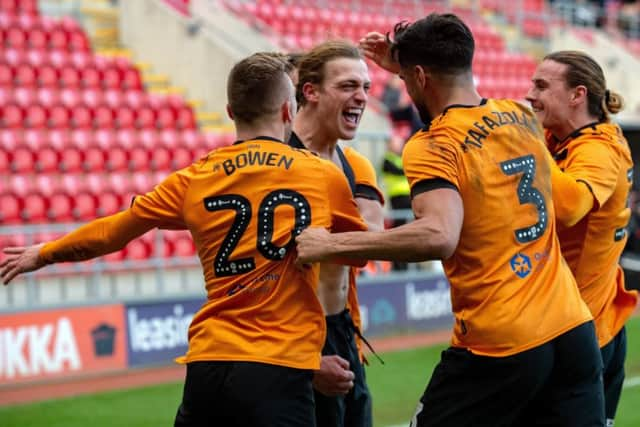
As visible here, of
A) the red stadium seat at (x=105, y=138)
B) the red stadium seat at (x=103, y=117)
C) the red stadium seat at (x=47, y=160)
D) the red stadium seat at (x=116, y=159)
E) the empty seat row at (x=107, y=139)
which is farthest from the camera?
the red stadium seat at (x=103, y=117)

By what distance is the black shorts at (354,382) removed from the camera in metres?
4.79

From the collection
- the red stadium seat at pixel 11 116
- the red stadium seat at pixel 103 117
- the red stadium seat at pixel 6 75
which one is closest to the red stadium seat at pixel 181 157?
the red stadium seat at pixel 103 117

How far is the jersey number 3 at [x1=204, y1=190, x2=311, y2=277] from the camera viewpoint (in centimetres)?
397

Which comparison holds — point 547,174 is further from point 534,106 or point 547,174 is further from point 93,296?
point 93,296

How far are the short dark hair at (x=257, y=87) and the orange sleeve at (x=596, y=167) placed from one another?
137 centimetres

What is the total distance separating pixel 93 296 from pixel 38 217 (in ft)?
7.95

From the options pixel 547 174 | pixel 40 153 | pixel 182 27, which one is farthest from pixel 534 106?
pixel 182 27

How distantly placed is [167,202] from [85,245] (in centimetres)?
41

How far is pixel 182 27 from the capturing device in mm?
17625

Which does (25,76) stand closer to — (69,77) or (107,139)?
(69,77)

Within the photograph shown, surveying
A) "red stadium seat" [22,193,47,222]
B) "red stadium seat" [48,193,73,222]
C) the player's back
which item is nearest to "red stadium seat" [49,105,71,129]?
"red stadium seat" [48,193,73,222]

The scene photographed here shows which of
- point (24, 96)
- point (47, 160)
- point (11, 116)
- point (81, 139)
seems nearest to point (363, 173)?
point (47, 160)

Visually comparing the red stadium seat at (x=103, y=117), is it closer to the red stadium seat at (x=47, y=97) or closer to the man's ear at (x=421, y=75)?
the red stadium seat at (x=47, y=97)

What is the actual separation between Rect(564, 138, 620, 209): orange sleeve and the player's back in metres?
1.22
